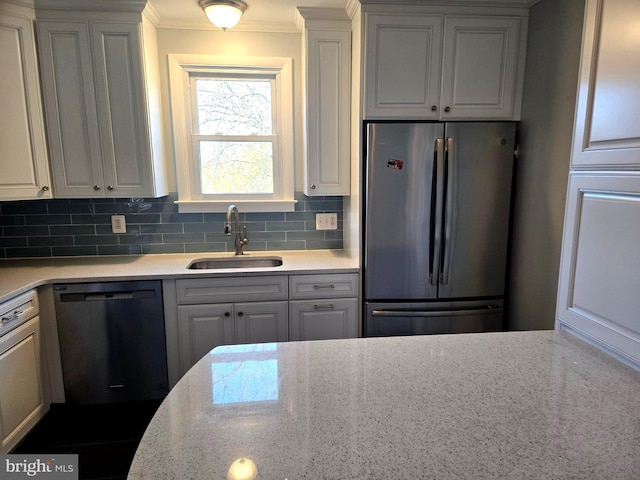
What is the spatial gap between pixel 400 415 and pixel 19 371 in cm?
206

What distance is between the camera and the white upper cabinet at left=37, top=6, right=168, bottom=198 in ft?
7.45

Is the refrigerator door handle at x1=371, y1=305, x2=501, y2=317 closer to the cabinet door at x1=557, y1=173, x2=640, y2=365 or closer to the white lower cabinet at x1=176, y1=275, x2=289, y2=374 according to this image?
the white lower cabinet at x1=176, y1=275, x2=289, y2=374

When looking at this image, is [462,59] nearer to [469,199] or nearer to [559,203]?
[469,199]

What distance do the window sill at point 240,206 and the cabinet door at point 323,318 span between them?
771mm

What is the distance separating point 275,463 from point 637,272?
1.10 m

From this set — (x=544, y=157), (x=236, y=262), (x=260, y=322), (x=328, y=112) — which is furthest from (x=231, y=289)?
(x=544, y=157)

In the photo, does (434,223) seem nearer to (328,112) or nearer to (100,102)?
(328,112)

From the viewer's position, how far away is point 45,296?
7.26 feet

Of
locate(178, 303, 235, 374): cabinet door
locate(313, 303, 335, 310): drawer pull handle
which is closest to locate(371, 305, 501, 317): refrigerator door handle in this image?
locate(313, 303, 335, 310): drawer pull handle

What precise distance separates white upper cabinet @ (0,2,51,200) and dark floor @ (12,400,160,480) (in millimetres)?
1322

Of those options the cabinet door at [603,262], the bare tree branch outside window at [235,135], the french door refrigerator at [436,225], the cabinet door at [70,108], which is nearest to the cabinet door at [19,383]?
the cabinet door at [70,108]

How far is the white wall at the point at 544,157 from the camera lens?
6.49ft

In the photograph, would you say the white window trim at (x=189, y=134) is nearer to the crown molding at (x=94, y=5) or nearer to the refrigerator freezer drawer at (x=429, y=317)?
the crown molding at (x=94, y=5)

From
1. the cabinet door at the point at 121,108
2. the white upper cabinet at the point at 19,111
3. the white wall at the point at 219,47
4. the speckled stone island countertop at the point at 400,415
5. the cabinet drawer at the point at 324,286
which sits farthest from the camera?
the white wall at the point at 219,47
